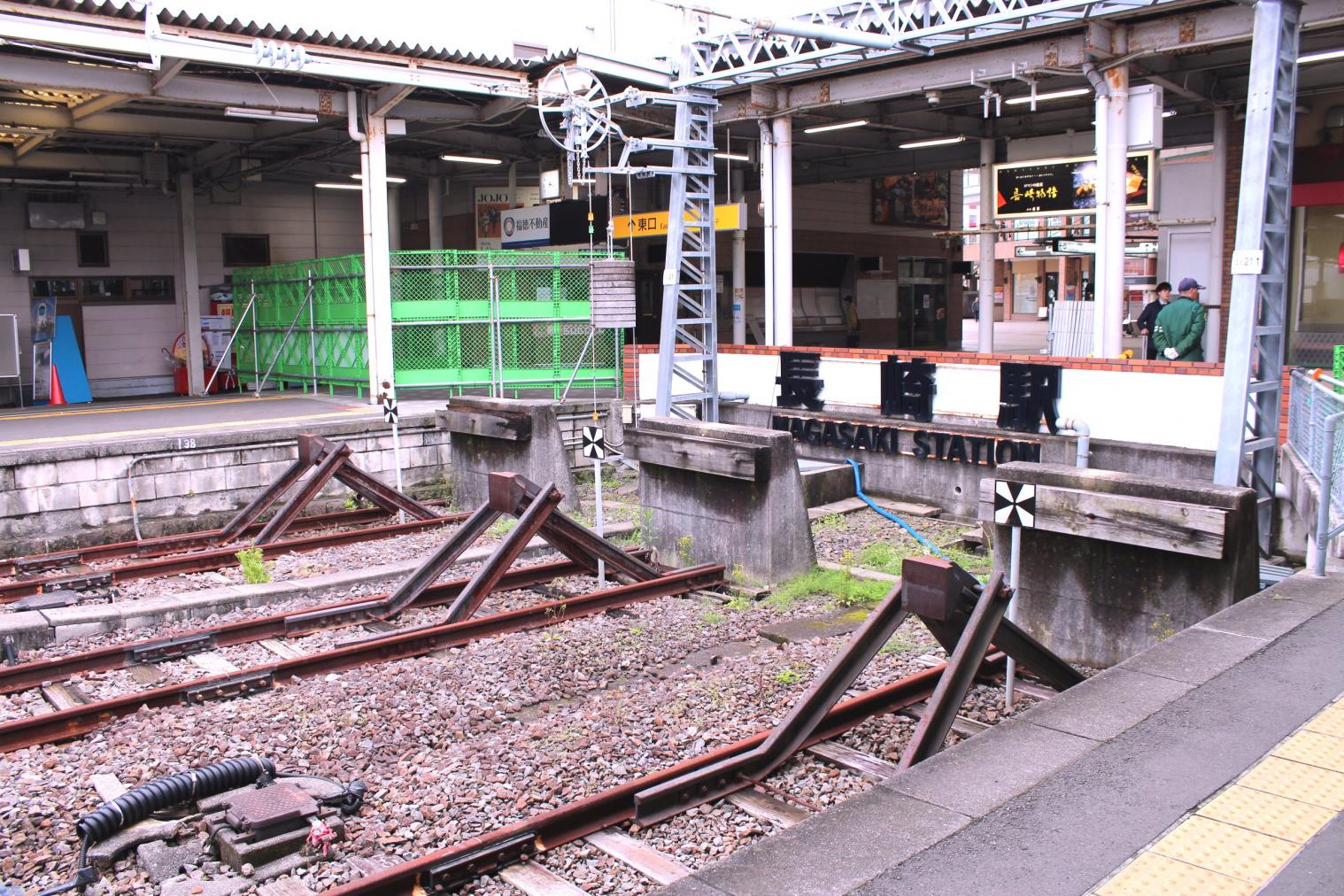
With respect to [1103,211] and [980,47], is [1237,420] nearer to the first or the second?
[1103,211]

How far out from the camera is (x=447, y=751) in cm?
638

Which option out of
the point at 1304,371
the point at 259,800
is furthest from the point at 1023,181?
the point at 259,800

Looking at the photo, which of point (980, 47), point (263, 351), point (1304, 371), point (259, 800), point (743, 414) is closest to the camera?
point (259, 800)

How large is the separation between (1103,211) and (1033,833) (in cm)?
1161

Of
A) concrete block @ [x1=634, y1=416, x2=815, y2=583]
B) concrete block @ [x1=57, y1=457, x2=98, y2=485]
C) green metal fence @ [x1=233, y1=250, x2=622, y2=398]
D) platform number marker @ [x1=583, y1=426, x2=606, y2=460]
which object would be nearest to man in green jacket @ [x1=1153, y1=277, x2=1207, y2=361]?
concrete block @ [x1=634, y1=416, x2=815, y2=583]

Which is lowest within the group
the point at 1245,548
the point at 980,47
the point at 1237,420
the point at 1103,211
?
the point at 1245,548

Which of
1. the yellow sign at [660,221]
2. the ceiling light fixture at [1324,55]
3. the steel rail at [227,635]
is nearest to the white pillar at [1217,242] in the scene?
the ceiling light fixture at [1324,55]

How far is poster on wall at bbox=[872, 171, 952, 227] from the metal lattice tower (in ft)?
70.7

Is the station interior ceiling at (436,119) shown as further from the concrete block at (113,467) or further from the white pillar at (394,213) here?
the concrete block at (113,467)

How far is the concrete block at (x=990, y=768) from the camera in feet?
14.9

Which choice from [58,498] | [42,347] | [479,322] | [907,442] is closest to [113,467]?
[58,498]

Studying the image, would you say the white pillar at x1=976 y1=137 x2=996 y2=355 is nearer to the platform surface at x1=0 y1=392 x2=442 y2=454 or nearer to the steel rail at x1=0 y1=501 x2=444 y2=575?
the platform surface at x1=0 y1=392 x2=442 y2=454

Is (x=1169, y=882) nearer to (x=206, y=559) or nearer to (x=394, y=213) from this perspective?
(x=206, y=559)

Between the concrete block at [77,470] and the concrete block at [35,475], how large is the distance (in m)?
0.06
